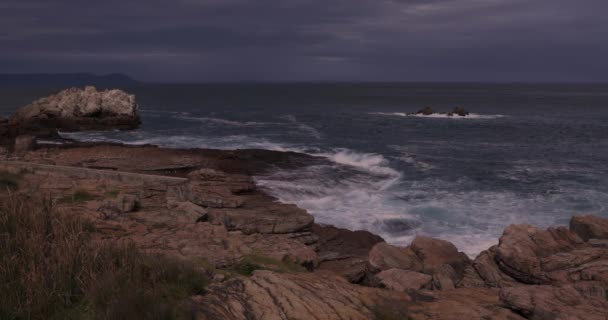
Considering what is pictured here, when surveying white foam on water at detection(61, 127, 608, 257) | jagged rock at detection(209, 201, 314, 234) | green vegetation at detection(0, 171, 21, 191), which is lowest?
white foam on water at detection(61, 127, 608, 257)

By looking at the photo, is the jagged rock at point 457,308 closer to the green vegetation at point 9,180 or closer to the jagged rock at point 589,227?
the jagged rock at point 589,227

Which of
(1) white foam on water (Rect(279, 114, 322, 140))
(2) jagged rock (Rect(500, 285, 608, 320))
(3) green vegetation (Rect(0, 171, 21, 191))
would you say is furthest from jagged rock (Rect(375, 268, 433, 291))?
(1) white foam on water (Rect(279, 114, 322, 140))

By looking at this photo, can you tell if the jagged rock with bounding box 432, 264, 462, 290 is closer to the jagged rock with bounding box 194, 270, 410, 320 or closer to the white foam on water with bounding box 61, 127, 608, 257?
the jagged rock with bounding box 194, 270, 410, 320

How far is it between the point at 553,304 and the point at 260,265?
Result: 18.7 feet

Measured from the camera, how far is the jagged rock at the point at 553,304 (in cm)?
843

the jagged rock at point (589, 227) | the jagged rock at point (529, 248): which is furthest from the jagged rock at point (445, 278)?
the jagged rock at point (589, 227)

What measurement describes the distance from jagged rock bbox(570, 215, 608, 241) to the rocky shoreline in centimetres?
3

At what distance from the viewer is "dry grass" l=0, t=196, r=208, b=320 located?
5977 mm

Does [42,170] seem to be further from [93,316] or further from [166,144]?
[166,144]

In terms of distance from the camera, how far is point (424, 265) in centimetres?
1462

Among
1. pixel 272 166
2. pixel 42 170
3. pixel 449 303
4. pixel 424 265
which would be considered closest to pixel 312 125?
pixel 272 166

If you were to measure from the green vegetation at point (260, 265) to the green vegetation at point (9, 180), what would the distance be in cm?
840

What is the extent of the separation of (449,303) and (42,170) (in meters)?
18.0

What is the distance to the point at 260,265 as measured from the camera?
10734 mm
